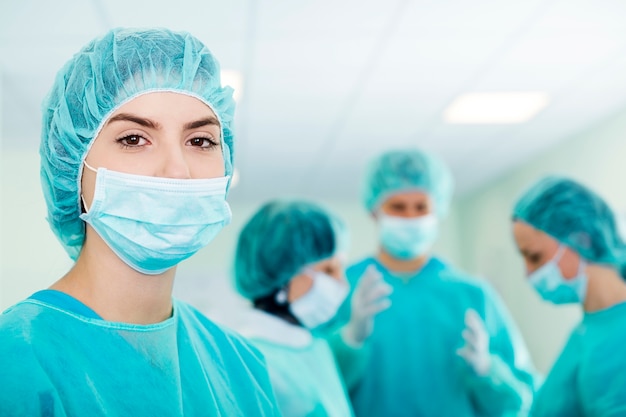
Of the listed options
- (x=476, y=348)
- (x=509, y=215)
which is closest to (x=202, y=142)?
(x=476, y=348)

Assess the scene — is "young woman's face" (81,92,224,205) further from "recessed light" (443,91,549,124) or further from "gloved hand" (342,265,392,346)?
"recessed light" (443,91,549,124)

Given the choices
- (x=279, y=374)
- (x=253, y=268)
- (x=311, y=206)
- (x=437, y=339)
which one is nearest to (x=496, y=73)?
(x=437, y=339)

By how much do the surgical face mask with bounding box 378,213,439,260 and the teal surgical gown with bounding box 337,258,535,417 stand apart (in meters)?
0.12

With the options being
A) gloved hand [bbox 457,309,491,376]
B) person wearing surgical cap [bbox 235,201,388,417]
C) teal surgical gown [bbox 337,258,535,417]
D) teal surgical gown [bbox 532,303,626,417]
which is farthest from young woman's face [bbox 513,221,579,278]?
person wearing surgical cap [bbox 235,201,388,417]

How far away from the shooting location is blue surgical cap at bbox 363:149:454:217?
2.38 m

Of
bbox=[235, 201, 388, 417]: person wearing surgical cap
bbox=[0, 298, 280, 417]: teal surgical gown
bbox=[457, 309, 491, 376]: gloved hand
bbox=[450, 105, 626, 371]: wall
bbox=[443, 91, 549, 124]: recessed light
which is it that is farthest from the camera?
bbox=[450, 105, 626, 371]: wall

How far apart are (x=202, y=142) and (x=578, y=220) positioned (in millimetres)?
1170

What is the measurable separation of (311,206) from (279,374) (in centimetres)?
53

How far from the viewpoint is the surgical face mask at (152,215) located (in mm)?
849

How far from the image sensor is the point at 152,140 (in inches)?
33.9

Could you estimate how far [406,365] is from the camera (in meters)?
2.13

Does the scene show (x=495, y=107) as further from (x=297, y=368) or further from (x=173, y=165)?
(x=173, y=165)

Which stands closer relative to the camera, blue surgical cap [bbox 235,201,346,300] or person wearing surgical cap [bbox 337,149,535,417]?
blue surgical cap [bbox 235,201,346,300]

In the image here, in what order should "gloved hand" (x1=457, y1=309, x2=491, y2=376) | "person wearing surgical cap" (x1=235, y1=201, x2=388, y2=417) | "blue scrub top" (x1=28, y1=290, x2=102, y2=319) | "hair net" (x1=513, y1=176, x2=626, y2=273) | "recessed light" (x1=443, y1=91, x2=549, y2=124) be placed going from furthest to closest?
"recessed light" (x1=443, y1=91, x2=549, y2=124), "gloved hand" (x1=457, y1=309, x2=491, y2=376), "hair net" (x1=513, y1=176, x2=626, y2=273), "person wearing surgical cap" (x1=235, y1=201, x2=388, y2=417), "blue scrub top" (x1=28, y1=290, x2=102, y2=319)
